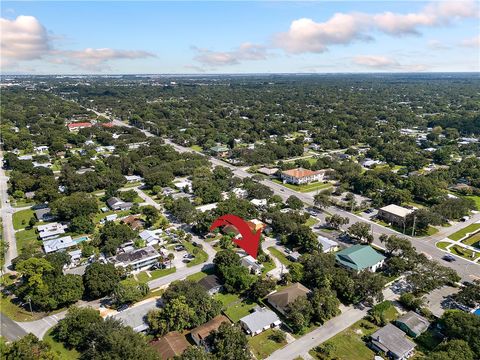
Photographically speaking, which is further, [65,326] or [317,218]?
[317,218]

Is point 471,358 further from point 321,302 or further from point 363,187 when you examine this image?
point 363,187

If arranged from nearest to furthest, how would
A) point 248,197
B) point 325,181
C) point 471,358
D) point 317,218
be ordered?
1. point 471,358
2. point 317,218
3. point 248,197
4. point 325,181

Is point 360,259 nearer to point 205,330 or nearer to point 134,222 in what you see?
point 205,330

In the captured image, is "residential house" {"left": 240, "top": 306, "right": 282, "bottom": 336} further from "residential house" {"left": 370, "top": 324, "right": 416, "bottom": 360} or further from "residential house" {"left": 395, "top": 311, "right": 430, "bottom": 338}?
"residential house" {"left": 395, "top": 311, "right": 430, "bottom": 338}

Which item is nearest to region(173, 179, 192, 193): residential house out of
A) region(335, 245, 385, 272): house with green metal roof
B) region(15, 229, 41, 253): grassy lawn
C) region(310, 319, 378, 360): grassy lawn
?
region(15, 229, 41, 253): grassy lawn

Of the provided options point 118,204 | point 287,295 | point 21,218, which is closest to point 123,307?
point 287,295

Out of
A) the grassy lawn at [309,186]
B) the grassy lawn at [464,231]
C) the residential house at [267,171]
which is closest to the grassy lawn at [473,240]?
the grassy lawn at [464,231]

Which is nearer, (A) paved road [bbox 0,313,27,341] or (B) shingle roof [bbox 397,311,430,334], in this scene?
(A) paved road [bbox 0,313,27,341]

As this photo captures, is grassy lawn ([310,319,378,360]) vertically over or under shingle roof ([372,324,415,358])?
under

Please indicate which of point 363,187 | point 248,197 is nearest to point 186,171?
point 248,197
